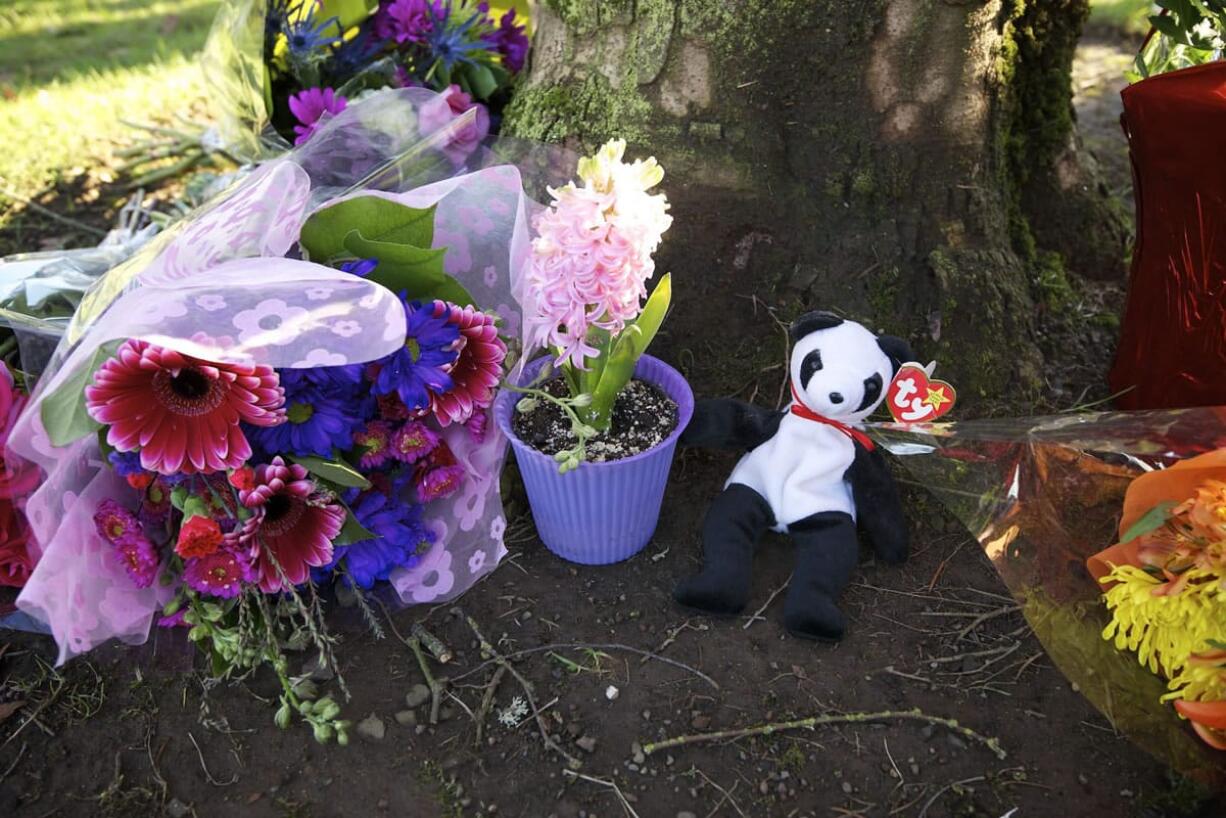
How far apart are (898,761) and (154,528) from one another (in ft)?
4.11

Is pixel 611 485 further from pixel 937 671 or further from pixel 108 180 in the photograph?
pixel 108 180

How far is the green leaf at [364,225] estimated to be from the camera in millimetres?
1625

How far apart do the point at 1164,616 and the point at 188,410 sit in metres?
1.48

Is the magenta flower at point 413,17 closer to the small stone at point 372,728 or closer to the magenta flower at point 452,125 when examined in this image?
the magenta flower at point 452,125

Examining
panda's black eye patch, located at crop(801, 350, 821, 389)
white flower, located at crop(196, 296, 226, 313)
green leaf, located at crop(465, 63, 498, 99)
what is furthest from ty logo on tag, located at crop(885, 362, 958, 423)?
green leaf, located at crop(465, 63, 498, 99)

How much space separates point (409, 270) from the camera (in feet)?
5.33

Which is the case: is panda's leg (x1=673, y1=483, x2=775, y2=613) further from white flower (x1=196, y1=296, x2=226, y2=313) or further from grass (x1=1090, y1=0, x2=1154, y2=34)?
grass (x1=1090, y1=0, x2=1154, y2=34)

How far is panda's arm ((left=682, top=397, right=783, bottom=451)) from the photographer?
180 centimetres

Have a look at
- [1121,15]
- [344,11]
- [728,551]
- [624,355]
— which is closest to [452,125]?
[624,355]

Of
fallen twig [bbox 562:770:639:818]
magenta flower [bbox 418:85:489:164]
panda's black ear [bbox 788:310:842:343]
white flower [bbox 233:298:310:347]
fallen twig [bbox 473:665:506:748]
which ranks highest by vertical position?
magenta flower [bbox 418:85:489:164]

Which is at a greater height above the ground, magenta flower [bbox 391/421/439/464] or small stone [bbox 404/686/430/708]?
magenta flower [bbox 391/421/439/464]

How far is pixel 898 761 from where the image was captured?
147 centimetres

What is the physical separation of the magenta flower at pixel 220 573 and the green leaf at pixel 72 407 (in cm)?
26

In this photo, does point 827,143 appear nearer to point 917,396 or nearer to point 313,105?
point 917,396
